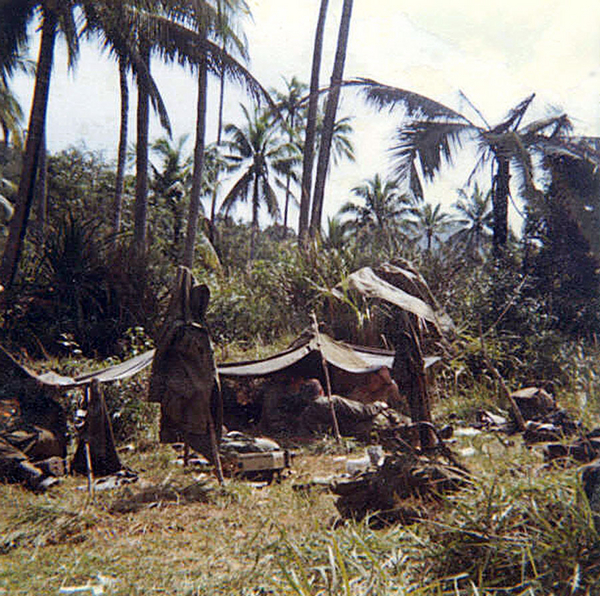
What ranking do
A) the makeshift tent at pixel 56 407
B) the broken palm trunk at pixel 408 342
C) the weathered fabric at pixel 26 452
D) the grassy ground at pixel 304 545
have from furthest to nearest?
the makeshift tent at pixel 56 407 < the weathered fabric at pixel 26 452 < the broken palm trunk at pixel 408 342 < the grassy ground at pixel 304 545

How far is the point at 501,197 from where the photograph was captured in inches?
264

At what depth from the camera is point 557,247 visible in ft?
25.8

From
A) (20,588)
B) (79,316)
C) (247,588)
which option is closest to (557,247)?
(79,316)

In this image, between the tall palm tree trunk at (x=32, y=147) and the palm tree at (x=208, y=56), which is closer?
the tall palm tree trunk at (x=32, y=147)

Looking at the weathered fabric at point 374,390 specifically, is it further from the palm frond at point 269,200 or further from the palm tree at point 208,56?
the palm frond at point 269,200

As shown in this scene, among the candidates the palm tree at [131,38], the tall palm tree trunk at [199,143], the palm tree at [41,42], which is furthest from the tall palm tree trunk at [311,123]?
the palm tree at [41,42]

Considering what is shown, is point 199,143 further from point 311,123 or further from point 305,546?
point 305,546

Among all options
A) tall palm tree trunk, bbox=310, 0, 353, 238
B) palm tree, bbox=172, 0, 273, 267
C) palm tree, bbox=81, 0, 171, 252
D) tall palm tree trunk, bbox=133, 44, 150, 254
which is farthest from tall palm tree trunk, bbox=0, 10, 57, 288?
tall palm tree trunk, bbox=310, 0, 353, 238

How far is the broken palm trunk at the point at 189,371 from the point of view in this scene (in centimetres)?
407

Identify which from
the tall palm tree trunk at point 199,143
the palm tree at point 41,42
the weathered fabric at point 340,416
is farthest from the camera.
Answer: the weathered fabric at point 340,416

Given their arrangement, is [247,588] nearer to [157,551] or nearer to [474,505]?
[157,551]

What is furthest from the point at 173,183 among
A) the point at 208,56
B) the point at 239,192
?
the point at 208,56

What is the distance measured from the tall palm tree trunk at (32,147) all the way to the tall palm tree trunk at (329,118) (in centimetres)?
306

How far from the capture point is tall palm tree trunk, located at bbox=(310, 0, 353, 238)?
688cm
